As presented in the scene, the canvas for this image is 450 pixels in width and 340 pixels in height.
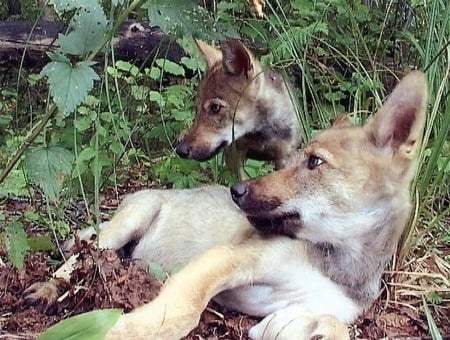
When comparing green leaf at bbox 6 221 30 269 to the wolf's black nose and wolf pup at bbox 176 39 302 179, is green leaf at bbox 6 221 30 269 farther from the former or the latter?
wolf pup at bbox 176 39 302 179

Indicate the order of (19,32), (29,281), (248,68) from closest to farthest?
(29,281)
(248,68)
(19,32)

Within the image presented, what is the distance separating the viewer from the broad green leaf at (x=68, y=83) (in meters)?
2.76

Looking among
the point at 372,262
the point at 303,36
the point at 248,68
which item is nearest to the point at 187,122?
the point at 248,68

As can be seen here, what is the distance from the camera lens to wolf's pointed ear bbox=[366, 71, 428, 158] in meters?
3.44

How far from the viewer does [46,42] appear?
24.2 ft

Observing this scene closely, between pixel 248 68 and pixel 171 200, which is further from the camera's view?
pixel 248 68

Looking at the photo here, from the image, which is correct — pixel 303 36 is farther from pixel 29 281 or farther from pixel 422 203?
pixel 29 281

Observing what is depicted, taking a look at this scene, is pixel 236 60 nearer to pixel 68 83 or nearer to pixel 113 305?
pixel 113 305

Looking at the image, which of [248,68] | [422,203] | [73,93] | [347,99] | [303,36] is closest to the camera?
[73,93]

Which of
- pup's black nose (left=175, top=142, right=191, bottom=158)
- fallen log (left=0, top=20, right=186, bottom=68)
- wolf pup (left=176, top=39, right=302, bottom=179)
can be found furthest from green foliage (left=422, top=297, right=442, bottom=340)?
fallen log (left=0, top=20, right=186, bottom=68)

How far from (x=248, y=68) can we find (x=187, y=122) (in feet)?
3.01

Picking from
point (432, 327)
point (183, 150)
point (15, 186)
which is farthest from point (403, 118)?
point (15, 186)

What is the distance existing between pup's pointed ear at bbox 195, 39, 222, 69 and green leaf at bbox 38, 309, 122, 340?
3636mm

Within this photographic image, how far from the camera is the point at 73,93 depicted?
279 cm
